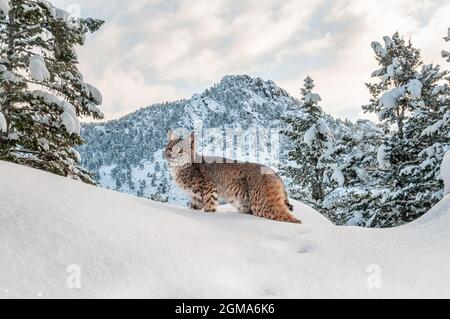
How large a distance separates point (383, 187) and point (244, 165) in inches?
563

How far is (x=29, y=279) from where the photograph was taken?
10.8ft

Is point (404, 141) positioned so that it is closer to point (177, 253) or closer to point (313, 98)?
point (313, 98)

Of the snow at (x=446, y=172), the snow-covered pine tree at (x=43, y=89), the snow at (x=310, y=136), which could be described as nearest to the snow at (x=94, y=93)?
the snow-covered pine tree at (x=43, y=89)

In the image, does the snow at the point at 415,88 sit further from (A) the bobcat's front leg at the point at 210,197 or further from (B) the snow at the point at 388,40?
(A) the bobcat's front leg at the point at 210,197

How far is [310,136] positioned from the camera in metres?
22.1

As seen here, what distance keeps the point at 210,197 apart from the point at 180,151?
3.82 feet

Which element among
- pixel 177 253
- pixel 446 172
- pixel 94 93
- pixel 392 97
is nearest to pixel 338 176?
pixel 392 97

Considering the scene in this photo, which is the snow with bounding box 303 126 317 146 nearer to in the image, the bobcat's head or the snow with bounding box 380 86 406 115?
the snow with bounding box 380 86 406 115

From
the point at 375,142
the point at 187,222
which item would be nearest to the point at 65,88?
the point at 187,222

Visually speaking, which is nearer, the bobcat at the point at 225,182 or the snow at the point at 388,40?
the bobcat at the point at 225,182

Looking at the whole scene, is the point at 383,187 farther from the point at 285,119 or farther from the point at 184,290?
the point at 184,290

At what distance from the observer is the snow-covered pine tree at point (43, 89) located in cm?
1027

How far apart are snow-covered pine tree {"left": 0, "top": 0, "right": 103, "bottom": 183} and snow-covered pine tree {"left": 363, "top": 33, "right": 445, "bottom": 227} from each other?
12.7 meters

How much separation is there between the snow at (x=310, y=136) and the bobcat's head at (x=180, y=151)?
1466 cm
